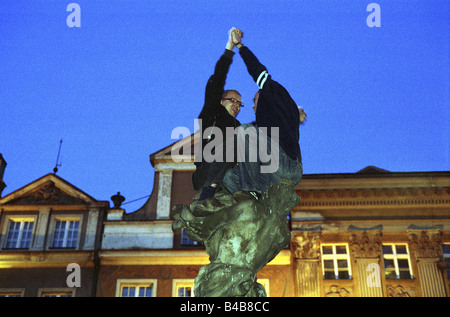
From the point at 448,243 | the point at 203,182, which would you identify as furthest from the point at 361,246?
the point at 203,182

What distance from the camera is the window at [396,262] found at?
884 inches

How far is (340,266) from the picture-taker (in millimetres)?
22797

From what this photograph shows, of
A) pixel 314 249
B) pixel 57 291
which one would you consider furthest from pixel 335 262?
pixel 57 291

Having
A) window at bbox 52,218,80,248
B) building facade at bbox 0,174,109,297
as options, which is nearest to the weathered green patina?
building facade at bbox 0,174,109,297

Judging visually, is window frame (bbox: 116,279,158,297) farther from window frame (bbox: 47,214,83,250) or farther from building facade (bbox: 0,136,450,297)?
window frame (bbox: 47,214,83,250)

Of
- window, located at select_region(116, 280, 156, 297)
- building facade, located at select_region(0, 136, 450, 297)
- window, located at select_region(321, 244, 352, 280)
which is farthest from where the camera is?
window, located at select_region(116, 280, 156, 297)

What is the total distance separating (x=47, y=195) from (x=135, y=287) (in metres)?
5.58

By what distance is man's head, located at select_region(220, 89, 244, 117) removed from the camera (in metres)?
4.32

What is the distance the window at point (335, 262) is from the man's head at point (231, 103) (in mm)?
19107

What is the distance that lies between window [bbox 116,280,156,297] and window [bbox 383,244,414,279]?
9106mm

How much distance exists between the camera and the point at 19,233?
2411 centimetres

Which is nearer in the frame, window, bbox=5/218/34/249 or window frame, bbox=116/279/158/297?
window frame, bbox=116/279/158/297

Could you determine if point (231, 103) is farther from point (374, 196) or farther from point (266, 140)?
point (374, 196)
